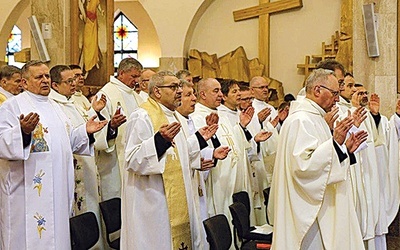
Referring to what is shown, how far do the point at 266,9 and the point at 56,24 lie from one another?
389cm

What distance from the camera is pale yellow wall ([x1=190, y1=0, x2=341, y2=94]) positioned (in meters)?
10.8

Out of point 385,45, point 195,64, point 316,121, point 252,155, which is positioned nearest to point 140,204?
point 316,121

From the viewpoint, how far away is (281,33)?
1116cm

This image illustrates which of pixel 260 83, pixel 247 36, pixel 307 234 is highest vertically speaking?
pixel 247 36

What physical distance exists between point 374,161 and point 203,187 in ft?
5.93

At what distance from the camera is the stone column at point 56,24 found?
28.3 feet

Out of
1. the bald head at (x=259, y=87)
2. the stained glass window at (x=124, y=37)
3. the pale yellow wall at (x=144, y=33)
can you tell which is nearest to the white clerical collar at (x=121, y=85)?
the bald head at (x=259, y=87)

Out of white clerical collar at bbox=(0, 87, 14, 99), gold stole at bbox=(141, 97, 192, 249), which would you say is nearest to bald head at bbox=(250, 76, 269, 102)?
white clerical collar at bbox=(0, 87, 14, 99)

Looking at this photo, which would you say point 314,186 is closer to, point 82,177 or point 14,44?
point 82,177

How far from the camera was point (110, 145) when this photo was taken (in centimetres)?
642

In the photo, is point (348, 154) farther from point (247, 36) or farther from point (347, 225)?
point (247, 36)

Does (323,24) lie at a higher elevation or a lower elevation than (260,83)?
higher

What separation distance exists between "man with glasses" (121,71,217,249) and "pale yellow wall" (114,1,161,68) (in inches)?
398

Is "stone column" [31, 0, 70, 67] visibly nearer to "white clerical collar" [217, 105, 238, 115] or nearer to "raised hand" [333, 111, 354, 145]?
"white clerical collar" [217, 105, 238, 115]
